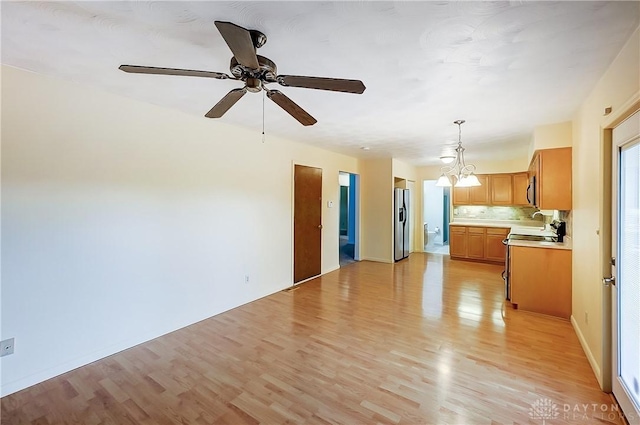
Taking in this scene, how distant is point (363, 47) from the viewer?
5.99 ft

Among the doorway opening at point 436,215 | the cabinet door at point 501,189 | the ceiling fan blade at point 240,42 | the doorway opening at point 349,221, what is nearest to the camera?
the ceiling fan blade at point 240,42

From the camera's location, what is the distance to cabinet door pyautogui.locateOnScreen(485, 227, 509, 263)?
622 centimetres

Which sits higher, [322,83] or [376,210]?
[322,83]

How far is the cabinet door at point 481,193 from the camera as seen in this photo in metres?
6.70

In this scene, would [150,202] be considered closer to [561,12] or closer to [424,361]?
[424,361]

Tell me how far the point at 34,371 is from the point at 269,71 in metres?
2.92

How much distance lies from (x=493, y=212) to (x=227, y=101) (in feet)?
23.1

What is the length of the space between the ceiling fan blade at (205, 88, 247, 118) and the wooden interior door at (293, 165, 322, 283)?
8.58ft

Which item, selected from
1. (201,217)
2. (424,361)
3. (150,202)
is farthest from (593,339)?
(150,202)

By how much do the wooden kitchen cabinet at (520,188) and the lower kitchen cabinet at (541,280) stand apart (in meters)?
3.30

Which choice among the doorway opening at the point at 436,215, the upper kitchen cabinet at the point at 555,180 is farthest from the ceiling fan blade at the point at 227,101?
the doorway opening at the point at 436,215

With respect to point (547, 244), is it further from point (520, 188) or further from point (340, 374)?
point (520, 188)

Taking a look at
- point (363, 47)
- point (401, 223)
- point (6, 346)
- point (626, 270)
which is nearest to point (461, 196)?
point (401, 223)

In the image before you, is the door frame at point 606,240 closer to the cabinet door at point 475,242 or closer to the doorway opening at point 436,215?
the cabinet door at point 475,242
